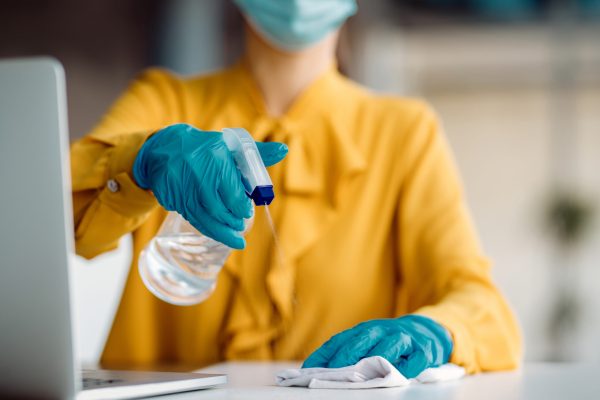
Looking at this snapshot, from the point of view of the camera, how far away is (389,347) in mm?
1107

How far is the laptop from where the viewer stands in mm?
799

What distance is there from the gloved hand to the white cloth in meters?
0.18

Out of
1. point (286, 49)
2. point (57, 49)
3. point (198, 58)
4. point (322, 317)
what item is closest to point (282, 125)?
point (286, 49)

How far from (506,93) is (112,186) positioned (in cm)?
528

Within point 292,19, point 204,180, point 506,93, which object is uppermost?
point 292,19

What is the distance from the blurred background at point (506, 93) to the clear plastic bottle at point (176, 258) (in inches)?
163

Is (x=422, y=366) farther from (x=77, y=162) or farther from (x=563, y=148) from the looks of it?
(x=563, y=148)

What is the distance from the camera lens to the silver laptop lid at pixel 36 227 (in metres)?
0.80

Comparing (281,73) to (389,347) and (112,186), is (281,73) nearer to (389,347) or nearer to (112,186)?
(112,186)

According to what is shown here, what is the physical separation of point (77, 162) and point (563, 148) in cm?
521

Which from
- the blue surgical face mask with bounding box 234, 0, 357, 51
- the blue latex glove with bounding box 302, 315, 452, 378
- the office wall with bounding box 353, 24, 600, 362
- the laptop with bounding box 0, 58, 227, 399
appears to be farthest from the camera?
the office wall with bounding box 353, 24, 600, 362

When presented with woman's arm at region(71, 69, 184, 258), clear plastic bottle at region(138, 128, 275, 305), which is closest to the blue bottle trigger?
clear plastic bottle at region(138, 128, 275, 305)

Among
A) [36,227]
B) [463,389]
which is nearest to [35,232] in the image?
[36,227]

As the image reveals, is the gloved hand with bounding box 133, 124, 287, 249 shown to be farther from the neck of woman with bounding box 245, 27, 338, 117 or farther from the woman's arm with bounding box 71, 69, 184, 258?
the neck of woman with bounding box 245, 27, 338, 117
